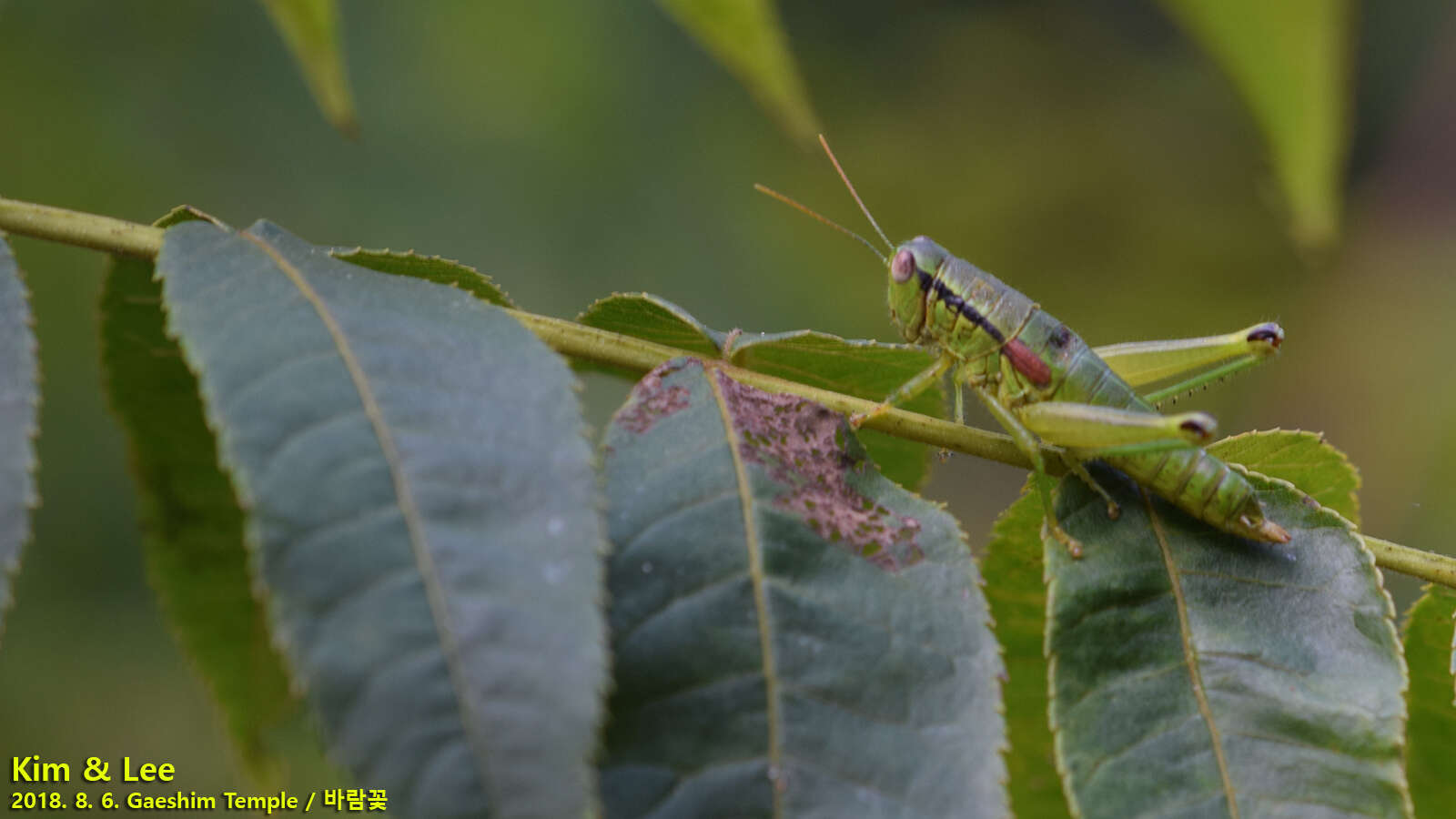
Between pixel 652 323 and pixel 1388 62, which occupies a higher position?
pixel 1388 62

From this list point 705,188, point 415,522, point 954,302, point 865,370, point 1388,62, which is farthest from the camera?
point 1388,62

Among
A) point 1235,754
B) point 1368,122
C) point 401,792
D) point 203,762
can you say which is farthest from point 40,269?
point 1368,122

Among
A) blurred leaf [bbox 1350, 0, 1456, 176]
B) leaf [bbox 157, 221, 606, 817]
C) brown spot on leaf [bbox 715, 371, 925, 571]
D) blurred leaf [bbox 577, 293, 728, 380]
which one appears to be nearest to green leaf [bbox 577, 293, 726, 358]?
blurred leaf [bbox 577, 293, 728, 380]

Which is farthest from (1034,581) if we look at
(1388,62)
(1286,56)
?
(1388,62)

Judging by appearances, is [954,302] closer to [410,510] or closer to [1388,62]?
[410,510]

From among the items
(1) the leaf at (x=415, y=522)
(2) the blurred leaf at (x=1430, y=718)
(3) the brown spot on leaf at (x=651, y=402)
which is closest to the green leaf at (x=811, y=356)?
(3) the brown spot on leaf at (x=651, y=402)

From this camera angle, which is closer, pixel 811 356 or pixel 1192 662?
pixel 1192 662

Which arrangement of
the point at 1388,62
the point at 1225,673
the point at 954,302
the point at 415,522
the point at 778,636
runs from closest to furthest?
1. the point at 415,522
2. the point at 778,636
3. the point at 1225,673
4. the point at 954,302
5. the point at 1388,62
